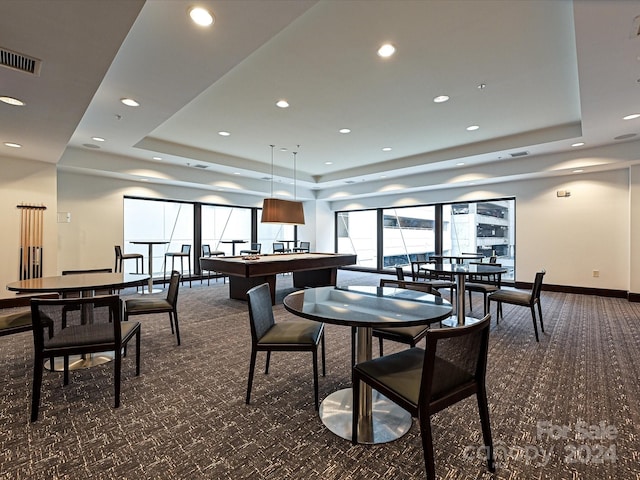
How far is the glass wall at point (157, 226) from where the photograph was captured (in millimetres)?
7734

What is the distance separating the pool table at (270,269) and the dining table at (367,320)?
269 cm

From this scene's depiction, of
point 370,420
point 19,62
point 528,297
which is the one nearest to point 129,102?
point 19,62

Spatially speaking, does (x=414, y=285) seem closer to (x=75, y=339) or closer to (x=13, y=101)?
(x=75, y=339)

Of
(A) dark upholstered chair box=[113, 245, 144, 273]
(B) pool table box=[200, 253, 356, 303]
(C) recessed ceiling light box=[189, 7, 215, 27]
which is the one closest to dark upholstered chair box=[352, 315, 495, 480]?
(C) recessed ceiling light box=[189, 7, 215, 27]

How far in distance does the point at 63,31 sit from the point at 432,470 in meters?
3.40

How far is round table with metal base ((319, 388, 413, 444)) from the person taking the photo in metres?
1.91

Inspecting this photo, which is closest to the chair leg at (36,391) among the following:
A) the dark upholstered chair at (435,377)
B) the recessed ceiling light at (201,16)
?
the dark upholstered chair at (435,377)

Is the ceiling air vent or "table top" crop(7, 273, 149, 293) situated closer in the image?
the ceiling air vent

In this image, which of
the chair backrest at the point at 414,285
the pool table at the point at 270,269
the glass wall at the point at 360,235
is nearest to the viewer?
the chair backrest at the point at 414,285

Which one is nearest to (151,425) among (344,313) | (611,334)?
(344,313)

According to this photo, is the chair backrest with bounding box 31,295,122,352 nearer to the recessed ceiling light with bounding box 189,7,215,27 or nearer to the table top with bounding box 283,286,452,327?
the table top with bounding box 283,286,452,327

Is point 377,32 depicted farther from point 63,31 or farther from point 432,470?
point 432,470

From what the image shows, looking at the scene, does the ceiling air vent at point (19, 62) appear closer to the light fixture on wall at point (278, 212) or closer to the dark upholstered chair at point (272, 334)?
the dark upholstered chair at point (272, 334)

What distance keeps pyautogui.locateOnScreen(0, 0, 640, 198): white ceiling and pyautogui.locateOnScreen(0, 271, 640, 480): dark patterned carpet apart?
2.61 m
